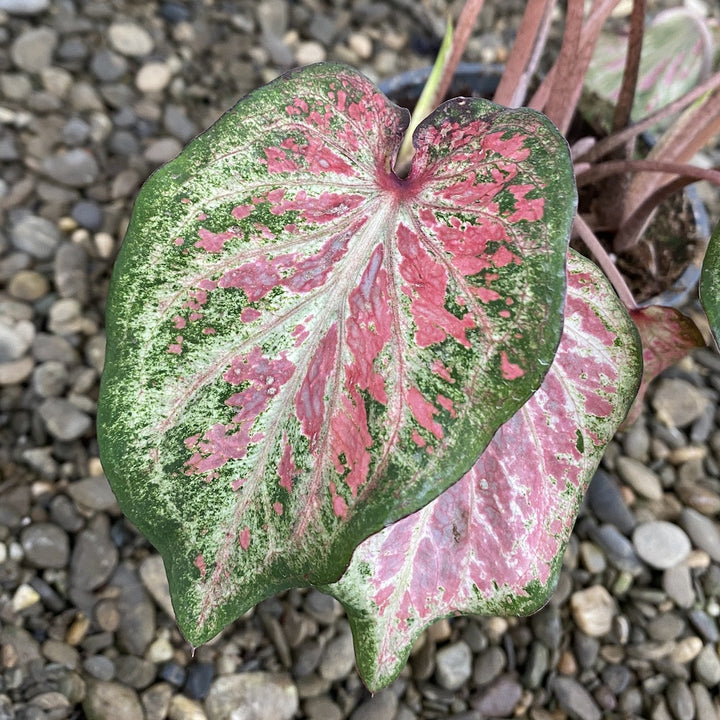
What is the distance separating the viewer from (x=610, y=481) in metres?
1.20

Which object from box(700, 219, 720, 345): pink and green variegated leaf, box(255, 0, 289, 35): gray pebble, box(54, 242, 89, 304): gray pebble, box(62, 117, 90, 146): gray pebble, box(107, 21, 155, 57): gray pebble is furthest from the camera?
box(255, 0, 289, 35): gray pebble

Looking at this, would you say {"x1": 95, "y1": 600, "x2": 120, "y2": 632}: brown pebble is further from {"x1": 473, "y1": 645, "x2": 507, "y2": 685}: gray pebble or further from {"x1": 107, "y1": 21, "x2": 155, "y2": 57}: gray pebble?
{"x1": 107, "y1": 21, "x2": 155, "y2": 57}: gray pebble

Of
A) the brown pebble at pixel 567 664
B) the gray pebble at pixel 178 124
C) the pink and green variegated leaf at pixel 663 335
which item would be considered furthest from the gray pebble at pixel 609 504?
the gray pebble at pixel 178 124

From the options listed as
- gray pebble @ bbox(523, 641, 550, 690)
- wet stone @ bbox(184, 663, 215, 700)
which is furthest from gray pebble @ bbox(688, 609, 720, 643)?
wet stone @ bbox(184, 663, 215, 700)

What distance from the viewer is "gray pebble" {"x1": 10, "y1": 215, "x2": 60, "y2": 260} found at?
125 cm

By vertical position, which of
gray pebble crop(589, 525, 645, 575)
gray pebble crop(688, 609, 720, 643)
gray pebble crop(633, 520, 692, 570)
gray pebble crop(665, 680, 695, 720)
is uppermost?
gray pebble crop(633, 520, 692, 570)

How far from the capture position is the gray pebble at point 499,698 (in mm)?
1013

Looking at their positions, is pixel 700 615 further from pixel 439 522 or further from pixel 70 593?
pixel 70 593

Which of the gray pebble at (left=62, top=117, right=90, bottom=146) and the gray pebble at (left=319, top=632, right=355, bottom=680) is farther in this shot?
the gray pebble at (left=62, top=117, right=90, bottom=146)

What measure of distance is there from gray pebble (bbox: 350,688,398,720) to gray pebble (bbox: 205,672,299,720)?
0.28 ft

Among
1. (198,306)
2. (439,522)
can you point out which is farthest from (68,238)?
(439,522)

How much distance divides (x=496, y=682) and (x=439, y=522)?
1.33ft

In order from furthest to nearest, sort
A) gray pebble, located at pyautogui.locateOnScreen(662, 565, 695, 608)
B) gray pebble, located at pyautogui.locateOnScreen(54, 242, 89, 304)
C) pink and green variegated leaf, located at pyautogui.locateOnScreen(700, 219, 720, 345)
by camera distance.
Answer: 1. gray pebble, located at pyautogui.locateOnScreen(54, 242, 89, 304)
2. gray pebble, located at pyautogui.locateOnScreen(662, 565, 695, 608)
3. pink and green variegated leaf, located at pyautogui.locateOnScreen(700, 219, 720, 345)

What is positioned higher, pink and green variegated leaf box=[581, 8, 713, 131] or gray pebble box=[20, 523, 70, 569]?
pink and green variegated leaf box=[581, 8, 713, 131]
